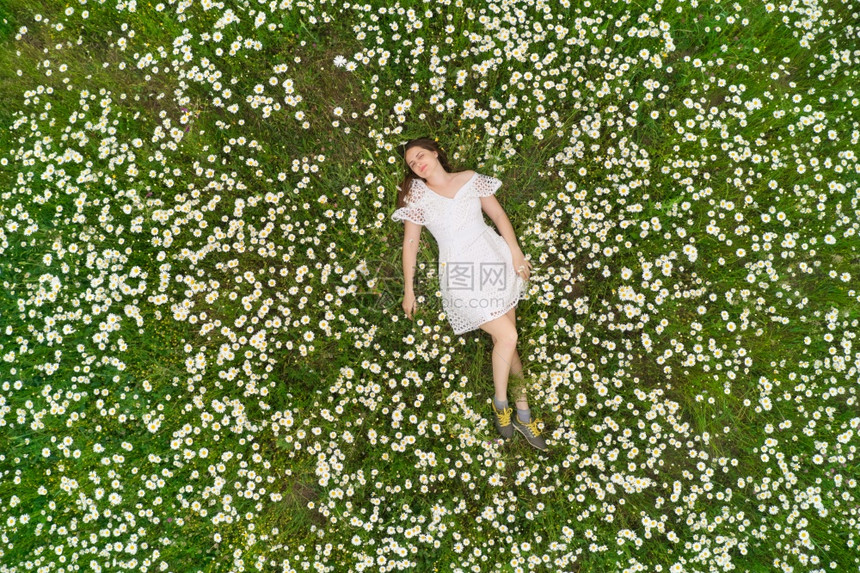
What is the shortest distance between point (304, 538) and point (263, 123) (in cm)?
411

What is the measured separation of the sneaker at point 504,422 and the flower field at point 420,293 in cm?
16

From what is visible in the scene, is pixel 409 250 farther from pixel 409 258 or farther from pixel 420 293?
pixel 420 293

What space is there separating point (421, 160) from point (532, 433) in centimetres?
278

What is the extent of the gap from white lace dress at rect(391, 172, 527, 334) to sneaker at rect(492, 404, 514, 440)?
2.97ft

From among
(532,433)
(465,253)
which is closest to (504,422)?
(532,433)

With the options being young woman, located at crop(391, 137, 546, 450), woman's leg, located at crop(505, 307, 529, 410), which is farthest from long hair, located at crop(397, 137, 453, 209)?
woman's leg, located at crop(505, 307, 529, 410)

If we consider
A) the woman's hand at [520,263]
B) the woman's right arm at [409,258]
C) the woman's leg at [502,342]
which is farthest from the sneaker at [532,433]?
the woman's right arm at [409,258]

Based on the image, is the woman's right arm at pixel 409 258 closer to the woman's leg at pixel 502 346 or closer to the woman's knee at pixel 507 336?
the woman's leg at pixel 502 346

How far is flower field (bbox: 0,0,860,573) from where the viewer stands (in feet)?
15.9

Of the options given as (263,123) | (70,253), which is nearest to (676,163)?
(263,123)

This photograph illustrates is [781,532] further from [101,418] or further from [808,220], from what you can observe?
[101,418]

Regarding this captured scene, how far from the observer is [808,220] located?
16.6 ft

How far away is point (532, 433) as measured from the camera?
5023 mm

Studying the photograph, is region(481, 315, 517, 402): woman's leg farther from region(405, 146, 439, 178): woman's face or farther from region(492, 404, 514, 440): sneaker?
region(405, 146, 439, 178): woman's face
